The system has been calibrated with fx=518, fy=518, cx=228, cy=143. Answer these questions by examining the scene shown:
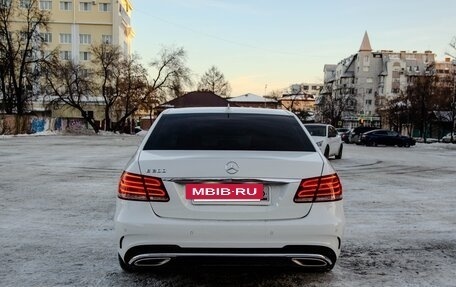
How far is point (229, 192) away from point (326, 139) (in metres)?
18.5

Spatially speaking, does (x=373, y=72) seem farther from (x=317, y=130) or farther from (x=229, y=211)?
(x=229, y=211)

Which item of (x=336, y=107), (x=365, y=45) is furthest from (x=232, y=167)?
(x=365, y=45)

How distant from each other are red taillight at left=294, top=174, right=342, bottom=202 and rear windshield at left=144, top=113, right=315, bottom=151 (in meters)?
0.44

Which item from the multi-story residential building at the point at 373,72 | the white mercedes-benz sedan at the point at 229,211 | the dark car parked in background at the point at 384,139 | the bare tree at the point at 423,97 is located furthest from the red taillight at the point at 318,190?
the multi-story residential building at the point at 373,72

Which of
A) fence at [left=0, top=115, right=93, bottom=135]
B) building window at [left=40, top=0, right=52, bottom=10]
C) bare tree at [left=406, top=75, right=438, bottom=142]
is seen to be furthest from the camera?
building window at [left=40, top=0, right=52, bottom=10]

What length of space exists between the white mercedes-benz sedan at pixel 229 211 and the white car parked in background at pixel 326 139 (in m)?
17.7

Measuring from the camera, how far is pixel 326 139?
2183cm

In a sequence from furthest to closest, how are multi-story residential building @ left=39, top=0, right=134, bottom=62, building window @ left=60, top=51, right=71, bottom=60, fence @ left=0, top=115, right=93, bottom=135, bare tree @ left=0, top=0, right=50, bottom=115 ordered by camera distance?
building window @ left=60, top=51, right=71, bottom=60 → multi-story residential building @ left=39, top=0, right=134, bottom=62 → bare tree @ left=0, top=0, right=50, bottom=115 → fence @ left=0, top=115, right=93, bottom=135

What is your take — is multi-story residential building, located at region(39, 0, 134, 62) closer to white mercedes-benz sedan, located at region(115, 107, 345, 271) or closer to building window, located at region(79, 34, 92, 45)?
building window, located at region(79, 34, 92, 45)

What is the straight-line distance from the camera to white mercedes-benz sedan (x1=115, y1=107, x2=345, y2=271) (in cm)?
383

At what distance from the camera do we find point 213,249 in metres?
3.83

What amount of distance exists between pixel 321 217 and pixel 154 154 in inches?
55.5

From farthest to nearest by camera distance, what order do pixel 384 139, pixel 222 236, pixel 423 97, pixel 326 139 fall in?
pixel 423 97 → pixel 384 139 → pixel 326 139 → pixel 222 236

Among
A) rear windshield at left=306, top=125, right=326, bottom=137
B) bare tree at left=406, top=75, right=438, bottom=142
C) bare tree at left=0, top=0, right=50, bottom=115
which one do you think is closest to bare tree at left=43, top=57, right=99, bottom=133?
bare tree at left=0, top=0, right=50, bottom=115
